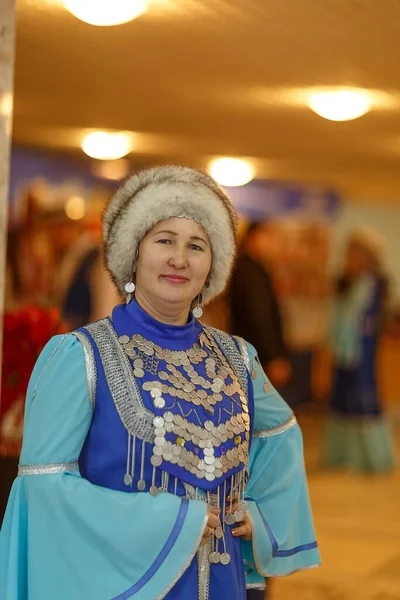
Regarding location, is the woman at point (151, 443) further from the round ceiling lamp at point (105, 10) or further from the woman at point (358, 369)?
the woman at point (358, 369)

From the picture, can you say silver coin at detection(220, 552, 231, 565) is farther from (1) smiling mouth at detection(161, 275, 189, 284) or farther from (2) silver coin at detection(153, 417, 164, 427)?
(1) smiling mouth at detection(161, 275, 189, 284)

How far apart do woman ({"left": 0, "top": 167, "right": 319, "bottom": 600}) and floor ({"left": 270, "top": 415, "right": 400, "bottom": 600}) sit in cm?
252

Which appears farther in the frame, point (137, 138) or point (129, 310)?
point (137, 138)

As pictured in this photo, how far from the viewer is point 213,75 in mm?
4906

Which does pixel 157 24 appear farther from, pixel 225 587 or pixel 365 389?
pixel 365 389

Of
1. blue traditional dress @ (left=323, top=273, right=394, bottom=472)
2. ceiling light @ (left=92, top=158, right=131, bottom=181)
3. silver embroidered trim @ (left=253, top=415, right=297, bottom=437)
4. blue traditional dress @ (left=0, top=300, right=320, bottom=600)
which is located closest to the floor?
blue traditional dress @ (left=323, top=273, right=394, bottom=472)

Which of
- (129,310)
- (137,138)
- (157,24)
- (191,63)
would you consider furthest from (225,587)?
(137,138)

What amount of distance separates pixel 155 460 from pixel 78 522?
22 centimetres

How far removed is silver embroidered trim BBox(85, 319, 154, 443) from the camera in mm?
2094

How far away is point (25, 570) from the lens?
213 cm

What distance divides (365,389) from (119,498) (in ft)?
20.4

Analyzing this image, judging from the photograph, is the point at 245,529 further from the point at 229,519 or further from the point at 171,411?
the point at 171,411

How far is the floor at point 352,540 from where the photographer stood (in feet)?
15.6

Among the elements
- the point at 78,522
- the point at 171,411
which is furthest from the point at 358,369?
the point at 78,522
